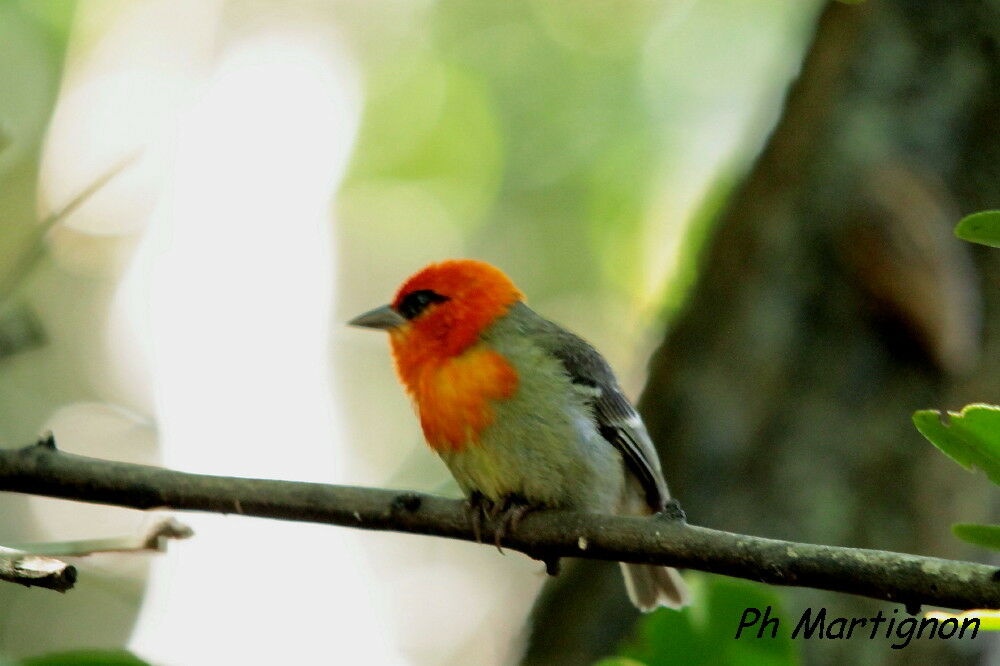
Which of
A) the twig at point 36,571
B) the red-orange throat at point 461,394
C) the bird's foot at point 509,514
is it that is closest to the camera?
the twig at point 36,571

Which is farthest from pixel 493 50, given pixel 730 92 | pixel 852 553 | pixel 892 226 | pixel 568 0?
pixel 852 553

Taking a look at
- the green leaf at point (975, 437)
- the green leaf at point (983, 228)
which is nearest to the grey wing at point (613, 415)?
the green leaf at point (975, 437)

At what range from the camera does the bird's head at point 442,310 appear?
456 centimetres

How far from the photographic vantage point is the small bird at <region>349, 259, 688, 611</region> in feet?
13.4

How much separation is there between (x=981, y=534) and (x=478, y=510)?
1901mm

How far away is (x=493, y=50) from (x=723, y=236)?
552cm

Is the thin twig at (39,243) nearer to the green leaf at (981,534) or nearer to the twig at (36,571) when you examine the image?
the twig at (36,571)

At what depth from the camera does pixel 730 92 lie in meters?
10.5

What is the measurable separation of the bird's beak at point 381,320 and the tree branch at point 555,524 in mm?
1682

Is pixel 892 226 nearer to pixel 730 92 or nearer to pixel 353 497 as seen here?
pixel 353 497

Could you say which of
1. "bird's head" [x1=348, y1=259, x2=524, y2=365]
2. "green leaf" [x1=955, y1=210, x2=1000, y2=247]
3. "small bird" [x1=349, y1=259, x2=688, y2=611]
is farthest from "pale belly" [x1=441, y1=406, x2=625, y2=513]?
"green leaf" [x1=955, y1=210, x2=1000, y2=247]

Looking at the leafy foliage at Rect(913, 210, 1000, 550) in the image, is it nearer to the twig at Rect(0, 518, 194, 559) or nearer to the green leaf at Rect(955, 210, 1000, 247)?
the green leaf at Rect(955, 210, 1000, 247)

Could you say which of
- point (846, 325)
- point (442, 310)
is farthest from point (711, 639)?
point (846, 325)

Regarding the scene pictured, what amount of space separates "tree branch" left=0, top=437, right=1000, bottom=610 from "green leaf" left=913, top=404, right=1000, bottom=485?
1.35 ft
